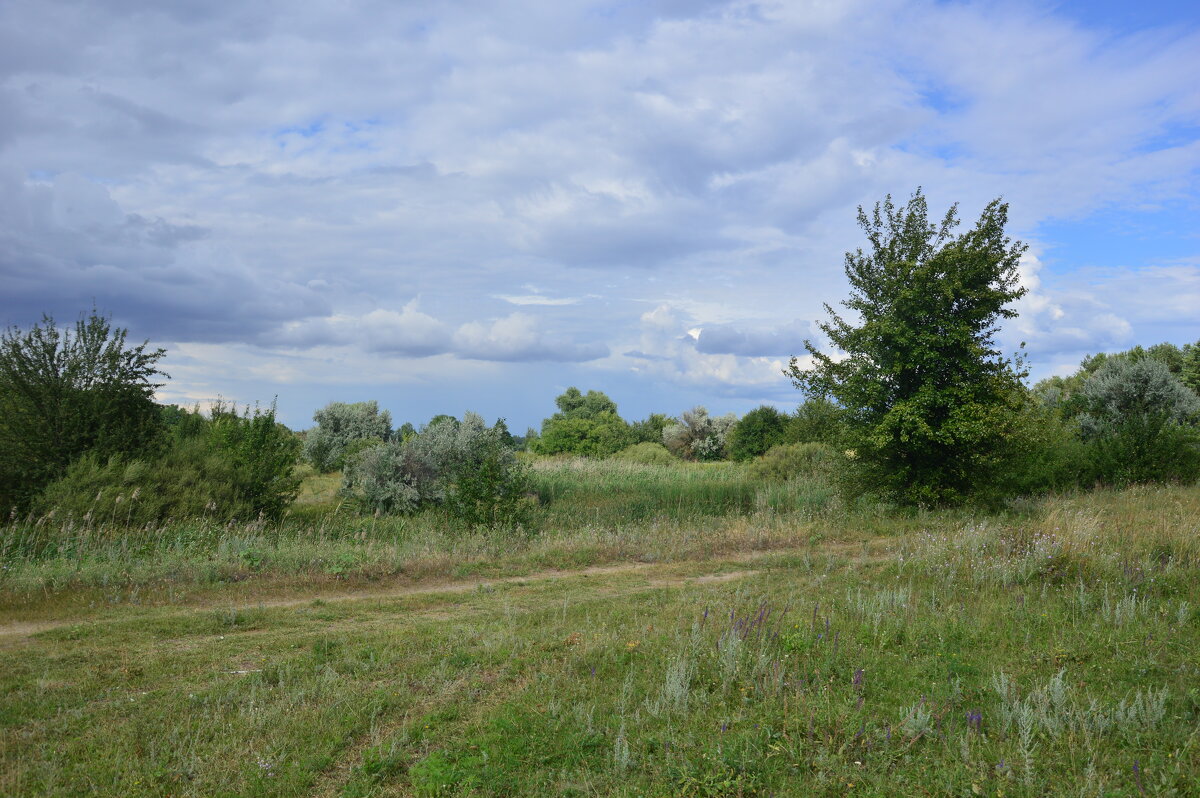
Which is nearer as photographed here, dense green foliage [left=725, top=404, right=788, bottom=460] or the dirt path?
the dirt path

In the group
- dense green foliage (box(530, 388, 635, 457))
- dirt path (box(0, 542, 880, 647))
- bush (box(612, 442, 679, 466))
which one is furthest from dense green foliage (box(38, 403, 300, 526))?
dense green foliage (box(530, 388, 635, 457))

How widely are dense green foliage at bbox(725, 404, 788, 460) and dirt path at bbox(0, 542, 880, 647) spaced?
92.1 ft

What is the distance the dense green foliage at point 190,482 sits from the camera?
1450 centimetres

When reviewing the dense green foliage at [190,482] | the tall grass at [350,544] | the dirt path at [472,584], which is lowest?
the dirt path at [472,584]

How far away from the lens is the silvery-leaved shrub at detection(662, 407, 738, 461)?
5056cm

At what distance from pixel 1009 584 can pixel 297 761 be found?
8.36 m

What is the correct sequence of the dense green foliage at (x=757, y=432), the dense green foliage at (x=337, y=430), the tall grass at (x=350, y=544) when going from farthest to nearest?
the dense green foliage at (x=757, y=432), the dense green foliage at (x=337, y=430), the tall grass at (x=350, y=544)

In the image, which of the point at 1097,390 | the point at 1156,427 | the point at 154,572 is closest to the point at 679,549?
the point at 154,572

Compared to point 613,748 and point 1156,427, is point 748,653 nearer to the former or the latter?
point 613,748

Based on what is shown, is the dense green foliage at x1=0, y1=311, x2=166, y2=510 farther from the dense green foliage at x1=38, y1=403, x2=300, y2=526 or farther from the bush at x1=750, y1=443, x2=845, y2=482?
the bush at x1=750, y1=443, x2=845, y2=482

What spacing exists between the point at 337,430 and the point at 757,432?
78.8 feet

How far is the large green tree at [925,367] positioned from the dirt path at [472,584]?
3.49 metres

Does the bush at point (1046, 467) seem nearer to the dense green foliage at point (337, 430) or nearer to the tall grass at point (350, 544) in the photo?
the tall grass at point (350, 544)

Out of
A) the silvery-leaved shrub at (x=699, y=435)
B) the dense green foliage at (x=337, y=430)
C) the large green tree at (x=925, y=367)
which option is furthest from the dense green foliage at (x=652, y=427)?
the large green tree at (x=925, y=367)
